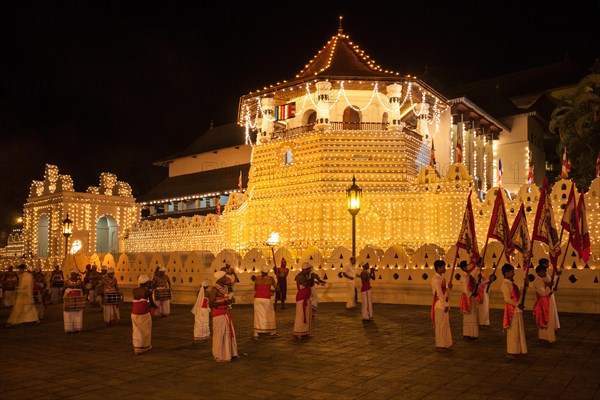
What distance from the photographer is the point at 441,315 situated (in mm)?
9211

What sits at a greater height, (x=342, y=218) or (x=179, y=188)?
(x=179, y=188)

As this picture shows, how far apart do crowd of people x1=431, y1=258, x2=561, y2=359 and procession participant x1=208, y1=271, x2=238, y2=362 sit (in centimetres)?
352

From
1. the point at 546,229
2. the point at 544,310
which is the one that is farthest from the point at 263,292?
the point at 546,229

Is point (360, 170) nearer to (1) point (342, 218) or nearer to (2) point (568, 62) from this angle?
(1) point (342, 218)

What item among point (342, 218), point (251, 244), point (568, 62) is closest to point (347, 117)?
point (342, 218)

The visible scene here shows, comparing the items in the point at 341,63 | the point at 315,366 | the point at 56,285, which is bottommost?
the point at 315,366

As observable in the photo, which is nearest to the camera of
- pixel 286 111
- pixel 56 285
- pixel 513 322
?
pixel 513 322

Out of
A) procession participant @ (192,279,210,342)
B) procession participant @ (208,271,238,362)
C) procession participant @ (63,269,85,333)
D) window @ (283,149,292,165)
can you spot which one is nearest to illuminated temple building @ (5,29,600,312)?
window @ (283,149,292,165)

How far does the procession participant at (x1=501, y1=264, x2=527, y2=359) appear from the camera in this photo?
28.0ft

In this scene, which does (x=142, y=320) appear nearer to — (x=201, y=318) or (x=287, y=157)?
(x=201, y=318)

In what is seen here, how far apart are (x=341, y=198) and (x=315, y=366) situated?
1545 centimetres

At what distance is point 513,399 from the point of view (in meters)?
6.32

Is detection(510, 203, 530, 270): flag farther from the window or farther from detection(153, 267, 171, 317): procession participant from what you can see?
the window

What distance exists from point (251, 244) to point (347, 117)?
25.9 ft
